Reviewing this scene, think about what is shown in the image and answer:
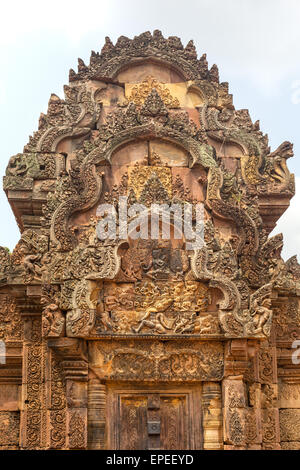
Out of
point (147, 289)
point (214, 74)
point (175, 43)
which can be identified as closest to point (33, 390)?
point (147, 289)

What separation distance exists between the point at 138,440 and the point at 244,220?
11.3ft

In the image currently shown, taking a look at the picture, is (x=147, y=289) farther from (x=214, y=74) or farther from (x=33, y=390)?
(x=214, y=74)

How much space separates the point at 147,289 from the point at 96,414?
185cm

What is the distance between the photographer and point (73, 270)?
941 centimetres

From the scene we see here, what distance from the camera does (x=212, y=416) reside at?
9.58 metres

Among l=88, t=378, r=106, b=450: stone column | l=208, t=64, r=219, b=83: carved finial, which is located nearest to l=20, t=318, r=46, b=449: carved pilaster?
l=88, t=378, r=106, b=450: stone column

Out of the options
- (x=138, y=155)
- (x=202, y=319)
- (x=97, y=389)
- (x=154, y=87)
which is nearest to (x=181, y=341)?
(x=202, y=319)

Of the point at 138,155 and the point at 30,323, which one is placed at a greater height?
the point at 138,155

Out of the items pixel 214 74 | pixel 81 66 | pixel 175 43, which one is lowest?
pixel 214 74

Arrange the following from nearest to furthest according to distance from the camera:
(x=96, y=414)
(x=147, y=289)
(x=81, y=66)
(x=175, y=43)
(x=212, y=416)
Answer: (x=96, y=414) < (x=212, y=416) < (x=147, y=289) < (x=81, y=66) < (x=175, y=43)

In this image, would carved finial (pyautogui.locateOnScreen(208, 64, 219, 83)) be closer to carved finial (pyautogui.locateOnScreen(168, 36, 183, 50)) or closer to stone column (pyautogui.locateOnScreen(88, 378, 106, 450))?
carved finial (pyautogui.locateOnScreen(168, 36, 183, 50))

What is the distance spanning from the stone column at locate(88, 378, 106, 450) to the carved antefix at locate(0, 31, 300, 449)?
0.06 feet

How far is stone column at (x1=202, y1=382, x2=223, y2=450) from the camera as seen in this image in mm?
9492
